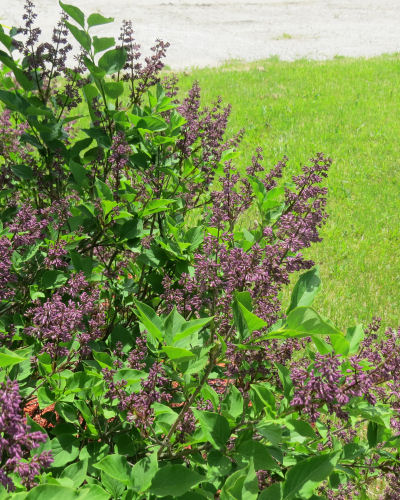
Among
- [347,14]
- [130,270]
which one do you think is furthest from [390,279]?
[347,14]

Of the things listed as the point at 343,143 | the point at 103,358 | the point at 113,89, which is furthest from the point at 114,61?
the point at 343,143

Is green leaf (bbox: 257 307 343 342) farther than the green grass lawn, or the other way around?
the green grass lawn

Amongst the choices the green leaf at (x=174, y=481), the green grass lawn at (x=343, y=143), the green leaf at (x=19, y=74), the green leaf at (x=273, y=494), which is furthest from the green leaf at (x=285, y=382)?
the green grass lawn at (x=343, y=143)

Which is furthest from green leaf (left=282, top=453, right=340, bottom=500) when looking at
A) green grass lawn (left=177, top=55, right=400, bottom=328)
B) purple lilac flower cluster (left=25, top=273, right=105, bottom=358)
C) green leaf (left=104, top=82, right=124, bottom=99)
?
green grass lawn (left=177, top=55, right=400, bottom=328)

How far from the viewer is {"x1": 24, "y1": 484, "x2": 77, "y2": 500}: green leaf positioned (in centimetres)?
123

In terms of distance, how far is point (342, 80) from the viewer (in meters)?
14.9

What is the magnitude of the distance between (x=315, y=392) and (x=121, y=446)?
0.85 metres

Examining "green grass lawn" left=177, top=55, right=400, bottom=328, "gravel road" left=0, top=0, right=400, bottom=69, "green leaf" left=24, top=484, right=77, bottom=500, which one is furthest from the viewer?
"gravel road" left=0, top=0, right=400, bottom=69

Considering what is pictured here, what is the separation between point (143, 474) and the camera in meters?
1.60

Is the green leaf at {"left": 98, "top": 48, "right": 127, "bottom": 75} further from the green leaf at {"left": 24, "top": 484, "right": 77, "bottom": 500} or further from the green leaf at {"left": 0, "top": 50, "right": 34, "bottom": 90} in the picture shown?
the green leaf at {"left": 24, "top": 484, "right": 77, "bottom": 500}

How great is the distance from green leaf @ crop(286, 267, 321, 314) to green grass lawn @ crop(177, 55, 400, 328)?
4.19 metres

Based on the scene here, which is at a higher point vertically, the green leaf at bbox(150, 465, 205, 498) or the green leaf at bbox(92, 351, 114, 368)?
the green leaf at bbox(92, 351, 114, 368)

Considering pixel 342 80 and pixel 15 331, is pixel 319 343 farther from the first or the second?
pixel 342 80

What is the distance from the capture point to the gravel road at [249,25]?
72.8 ft
